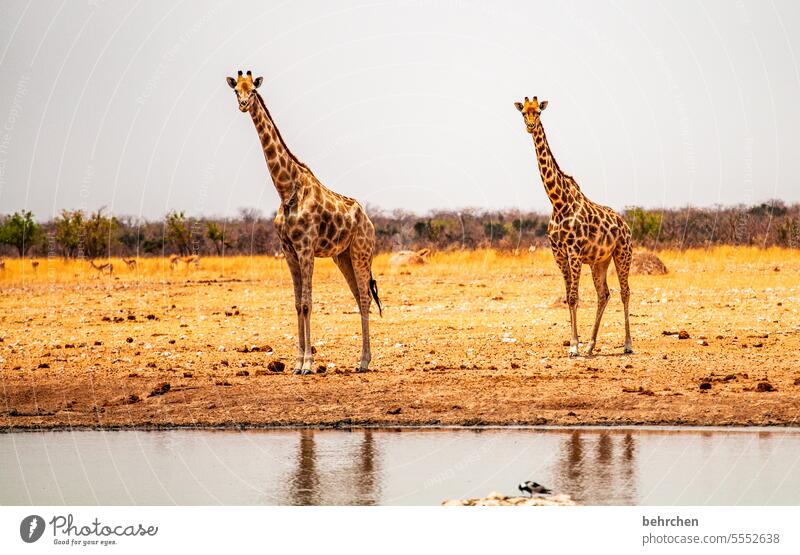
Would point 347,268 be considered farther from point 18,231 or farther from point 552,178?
point 18,231

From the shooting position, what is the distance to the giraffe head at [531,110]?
19.3 meters

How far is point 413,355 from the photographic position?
19281 mm

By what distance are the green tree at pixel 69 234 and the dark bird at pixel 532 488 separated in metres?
39.8

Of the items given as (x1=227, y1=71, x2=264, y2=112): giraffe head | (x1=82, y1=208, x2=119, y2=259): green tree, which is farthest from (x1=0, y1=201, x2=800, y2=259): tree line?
(x1=227, y1=71, x2=264, y2=112): giraffe head

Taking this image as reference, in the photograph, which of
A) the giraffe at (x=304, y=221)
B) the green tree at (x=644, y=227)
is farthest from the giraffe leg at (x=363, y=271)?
the green tree at (x=644, y=227)

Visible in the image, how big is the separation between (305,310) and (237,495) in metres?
6.44

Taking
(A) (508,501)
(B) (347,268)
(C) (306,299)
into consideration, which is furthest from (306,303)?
(A) (508,501)

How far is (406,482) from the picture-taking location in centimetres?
1116

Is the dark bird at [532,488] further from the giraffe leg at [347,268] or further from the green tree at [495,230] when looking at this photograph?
the green tree at [495,230]

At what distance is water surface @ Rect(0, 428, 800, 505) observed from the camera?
424 inches

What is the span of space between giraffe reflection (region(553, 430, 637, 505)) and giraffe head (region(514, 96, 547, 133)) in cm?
714
